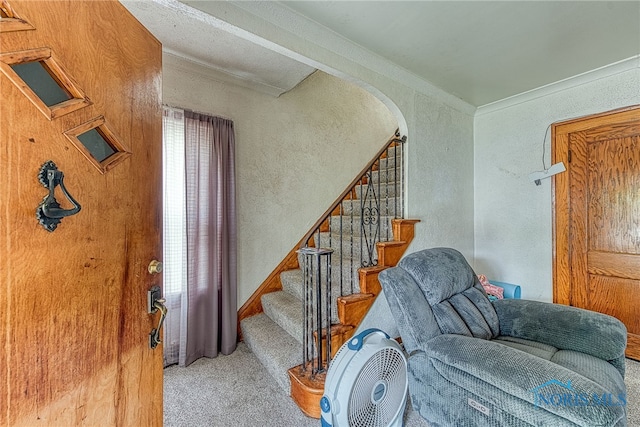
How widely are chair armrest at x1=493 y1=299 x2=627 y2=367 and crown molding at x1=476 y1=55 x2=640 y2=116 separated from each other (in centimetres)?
Answer: 193

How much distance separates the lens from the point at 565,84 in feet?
7.68

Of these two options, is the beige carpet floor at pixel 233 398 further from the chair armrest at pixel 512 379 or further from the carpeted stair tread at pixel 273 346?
the chair armrest at pixel 512 379

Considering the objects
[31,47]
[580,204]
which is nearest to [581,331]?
[580,204]

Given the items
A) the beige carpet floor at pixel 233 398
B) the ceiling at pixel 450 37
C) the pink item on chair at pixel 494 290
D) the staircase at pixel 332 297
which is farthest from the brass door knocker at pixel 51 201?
the pink item on chair at pixel 494 290

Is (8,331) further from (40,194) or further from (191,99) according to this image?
(191,99)

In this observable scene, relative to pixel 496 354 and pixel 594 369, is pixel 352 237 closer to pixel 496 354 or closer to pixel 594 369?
pixel 496 354

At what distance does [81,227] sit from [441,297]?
1651mm

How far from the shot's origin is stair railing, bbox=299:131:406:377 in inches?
68.7

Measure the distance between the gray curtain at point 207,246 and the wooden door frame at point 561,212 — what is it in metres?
2.83

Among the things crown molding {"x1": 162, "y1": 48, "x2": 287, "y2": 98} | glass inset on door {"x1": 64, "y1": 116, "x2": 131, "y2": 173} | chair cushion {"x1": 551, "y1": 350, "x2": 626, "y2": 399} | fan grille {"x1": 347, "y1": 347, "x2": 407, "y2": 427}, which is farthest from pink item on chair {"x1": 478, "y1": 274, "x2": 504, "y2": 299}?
glass inset on door {"x1": 64, "y1": 116, "x2": 131, "y2": 173}

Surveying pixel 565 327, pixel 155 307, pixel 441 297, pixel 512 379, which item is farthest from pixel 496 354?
pixel 155 307

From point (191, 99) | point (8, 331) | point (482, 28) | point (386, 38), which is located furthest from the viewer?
point (191, 99)

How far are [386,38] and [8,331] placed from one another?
7.14ft

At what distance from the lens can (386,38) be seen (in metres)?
1.81
